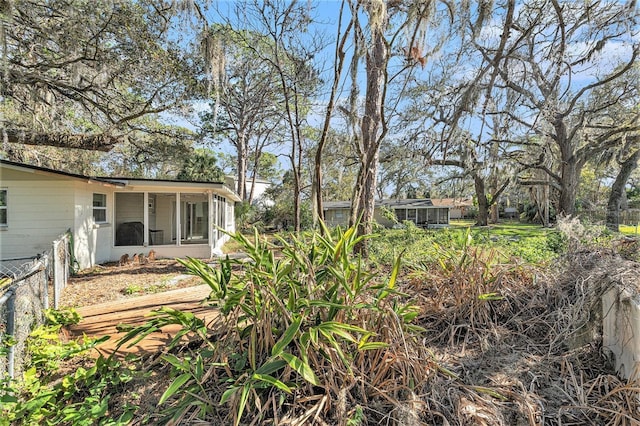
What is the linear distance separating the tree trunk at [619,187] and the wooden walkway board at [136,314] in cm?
1784

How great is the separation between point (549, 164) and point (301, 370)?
19619mm

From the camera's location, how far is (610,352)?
6.98ft

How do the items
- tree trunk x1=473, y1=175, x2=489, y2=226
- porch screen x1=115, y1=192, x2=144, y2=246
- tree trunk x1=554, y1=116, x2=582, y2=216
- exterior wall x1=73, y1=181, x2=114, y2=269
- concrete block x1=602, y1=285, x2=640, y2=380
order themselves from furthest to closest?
tree trunk x1=473, y1=175, x2=489, y2=226 → tree trunk x1=554, y1=116, x2=582, y2=216 → porch screen x1=115, y1=192, x2=144, y2=246 → exterior wall x1=73, y1=181, x2=114, y2=269 → concrete block x1=602, y1=285, x2=640, y2=380

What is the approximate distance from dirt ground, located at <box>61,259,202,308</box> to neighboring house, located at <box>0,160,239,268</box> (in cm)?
97

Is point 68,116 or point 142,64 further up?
point 142,64

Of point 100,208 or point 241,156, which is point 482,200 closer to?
point 241,156

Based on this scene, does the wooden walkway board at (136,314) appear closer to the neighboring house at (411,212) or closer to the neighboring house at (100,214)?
the neighboring house at (100,214)

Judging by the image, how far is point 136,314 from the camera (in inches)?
191

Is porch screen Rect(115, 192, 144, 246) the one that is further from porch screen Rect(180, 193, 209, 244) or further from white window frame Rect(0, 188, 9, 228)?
white window frame Rect(0, 188, 9, 228)

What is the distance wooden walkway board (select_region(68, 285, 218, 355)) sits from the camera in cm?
340

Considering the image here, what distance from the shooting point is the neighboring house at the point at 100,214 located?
8.46m

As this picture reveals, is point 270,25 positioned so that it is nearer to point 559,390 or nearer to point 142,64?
point 142,64

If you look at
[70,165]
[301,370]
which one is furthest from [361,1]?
[70,165]

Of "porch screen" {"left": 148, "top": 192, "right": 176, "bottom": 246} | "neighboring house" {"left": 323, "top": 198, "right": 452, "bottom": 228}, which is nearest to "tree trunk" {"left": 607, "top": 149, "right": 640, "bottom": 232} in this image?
"neighboring house" {"left": 323, "top": 198, "right": 452, "bottom": 228}
